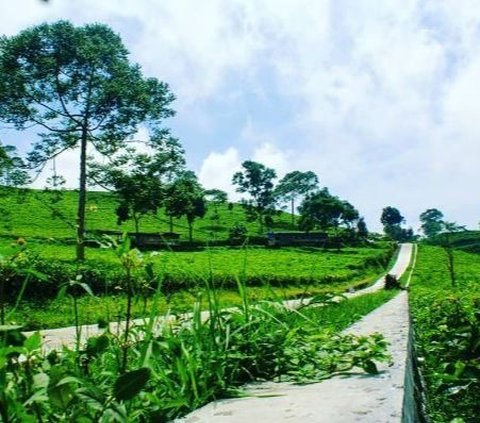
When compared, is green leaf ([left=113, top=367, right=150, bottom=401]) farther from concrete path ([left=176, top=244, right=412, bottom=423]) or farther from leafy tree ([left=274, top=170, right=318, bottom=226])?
leafy tree ([left=274, top=170, right=318, bottom=226])

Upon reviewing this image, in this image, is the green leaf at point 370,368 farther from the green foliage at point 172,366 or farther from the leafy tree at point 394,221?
the leafy tree at point 394,221

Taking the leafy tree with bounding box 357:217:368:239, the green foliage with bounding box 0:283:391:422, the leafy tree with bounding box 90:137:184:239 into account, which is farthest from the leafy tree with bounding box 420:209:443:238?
the green foliage with bounding box 0:283:391:422

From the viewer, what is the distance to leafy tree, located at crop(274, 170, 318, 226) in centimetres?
13350

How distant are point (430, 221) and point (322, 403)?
19214 cm

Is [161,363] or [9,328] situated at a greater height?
[9,328]

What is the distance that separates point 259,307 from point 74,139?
36344mm

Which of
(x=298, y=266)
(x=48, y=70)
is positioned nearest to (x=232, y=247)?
(x=298, y=266)

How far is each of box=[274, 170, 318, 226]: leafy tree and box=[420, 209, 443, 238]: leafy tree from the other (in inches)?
2219

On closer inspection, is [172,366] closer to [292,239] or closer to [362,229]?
[292,239]

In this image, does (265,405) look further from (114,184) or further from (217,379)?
(114,184)

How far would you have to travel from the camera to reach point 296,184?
13588 centimetres

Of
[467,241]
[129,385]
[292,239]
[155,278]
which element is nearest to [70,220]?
[292,239]

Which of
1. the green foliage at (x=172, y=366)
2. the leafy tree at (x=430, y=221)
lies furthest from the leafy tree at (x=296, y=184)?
the green foliage at (x=172, y=366)

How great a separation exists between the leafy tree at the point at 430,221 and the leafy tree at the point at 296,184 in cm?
5635
